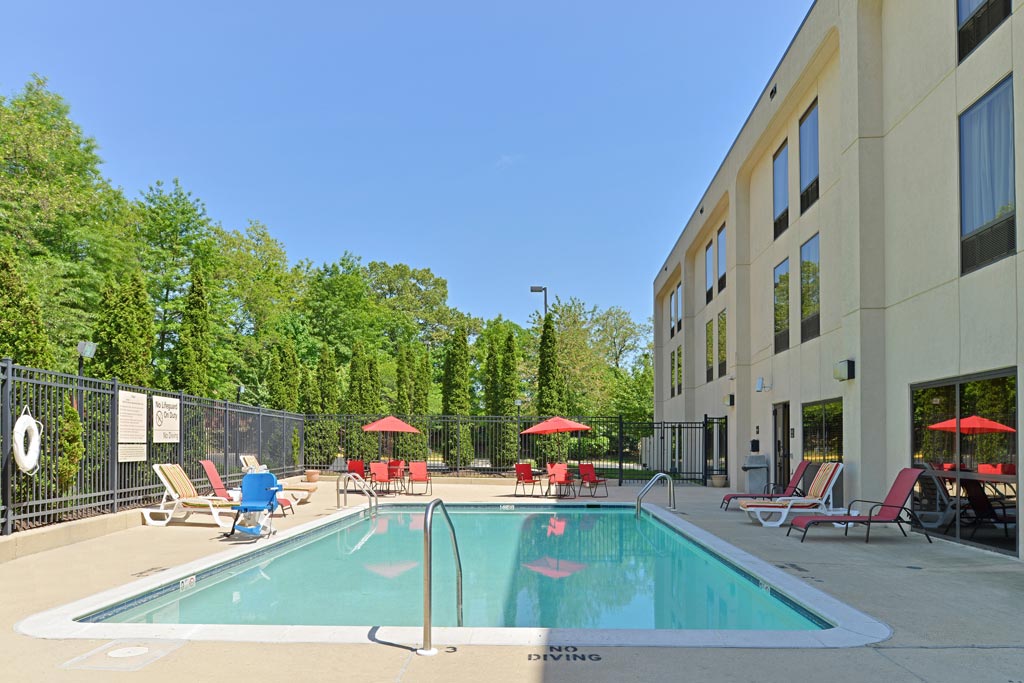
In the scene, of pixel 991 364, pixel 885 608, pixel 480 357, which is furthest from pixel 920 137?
pixel 480 357

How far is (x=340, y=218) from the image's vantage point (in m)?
53.6

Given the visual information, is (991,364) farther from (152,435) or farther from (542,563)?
(152,435)

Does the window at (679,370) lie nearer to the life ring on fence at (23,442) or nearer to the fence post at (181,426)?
the fence post at (181,426)

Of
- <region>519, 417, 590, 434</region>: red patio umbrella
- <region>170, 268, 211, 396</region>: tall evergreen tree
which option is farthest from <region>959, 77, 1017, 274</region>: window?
<region>170, 268, 211, 396</region>: tall evergreen tree

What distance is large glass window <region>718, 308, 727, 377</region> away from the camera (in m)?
24.2

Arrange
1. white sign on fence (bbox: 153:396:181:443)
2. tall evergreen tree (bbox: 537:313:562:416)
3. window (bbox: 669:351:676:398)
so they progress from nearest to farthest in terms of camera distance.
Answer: white sign on fence (bbox: 153:396:181:443), tall evergreen tree (bbox: 537:313:562:416), window (bbox: 669:351:676:398)

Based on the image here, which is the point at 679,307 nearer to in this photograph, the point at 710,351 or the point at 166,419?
the point at 710,351

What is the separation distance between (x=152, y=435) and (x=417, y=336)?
147ft

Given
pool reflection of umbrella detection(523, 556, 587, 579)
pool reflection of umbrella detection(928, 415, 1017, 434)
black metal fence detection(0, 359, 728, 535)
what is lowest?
pool reflection of umbrella detection(523, 556, 587, 579)

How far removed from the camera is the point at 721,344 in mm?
24500

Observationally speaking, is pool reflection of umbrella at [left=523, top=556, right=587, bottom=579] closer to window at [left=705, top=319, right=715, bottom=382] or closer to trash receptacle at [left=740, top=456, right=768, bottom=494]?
trash receptacle at [left=740, top=456, right=768, bottom=494]

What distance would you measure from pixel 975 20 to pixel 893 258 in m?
3.73

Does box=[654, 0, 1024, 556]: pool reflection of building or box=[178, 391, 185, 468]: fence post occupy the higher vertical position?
box=[654, 0, 1024, 556]: pool reflection of building

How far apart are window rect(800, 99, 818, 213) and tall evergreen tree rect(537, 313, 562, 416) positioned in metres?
11.3
